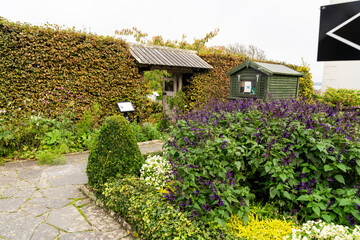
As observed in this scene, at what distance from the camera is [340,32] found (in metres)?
1.79

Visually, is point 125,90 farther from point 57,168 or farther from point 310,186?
point 310,186

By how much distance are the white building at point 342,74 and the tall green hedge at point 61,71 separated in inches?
232

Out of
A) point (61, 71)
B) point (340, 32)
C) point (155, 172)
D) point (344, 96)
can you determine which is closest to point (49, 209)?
point (155, 172)

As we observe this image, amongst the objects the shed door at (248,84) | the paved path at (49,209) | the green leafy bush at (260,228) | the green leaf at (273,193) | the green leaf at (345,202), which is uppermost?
the shed door at (248,84)

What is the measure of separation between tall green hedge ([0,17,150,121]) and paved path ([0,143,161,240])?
236cm

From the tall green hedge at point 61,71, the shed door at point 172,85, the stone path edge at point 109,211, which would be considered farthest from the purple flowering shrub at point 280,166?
the shed door at point 172,85

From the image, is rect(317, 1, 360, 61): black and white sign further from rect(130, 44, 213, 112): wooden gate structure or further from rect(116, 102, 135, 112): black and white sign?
rect(130, 44, 213, 112): wooden gate structure

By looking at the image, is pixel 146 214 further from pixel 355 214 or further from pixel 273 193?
pixel 355 214

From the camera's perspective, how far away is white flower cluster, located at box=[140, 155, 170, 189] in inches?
154

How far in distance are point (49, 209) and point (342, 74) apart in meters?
6.28

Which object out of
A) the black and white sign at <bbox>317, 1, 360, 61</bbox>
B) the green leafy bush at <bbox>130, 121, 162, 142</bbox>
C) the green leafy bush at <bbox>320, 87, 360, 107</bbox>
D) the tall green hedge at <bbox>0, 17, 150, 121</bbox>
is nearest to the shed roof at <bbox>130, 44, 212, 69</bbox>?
the tall green hedge at <bbox>0, 17, 150, 121</bbox>

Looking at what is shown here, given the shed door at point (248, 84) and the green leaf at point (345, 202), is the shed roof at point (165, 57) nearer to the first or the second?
the shed door at point (248, 84)

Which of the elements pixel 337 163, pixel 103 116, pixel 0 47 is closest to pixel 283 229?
pixel 337 163

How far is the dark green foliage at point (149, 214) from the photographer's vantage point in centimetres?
261
